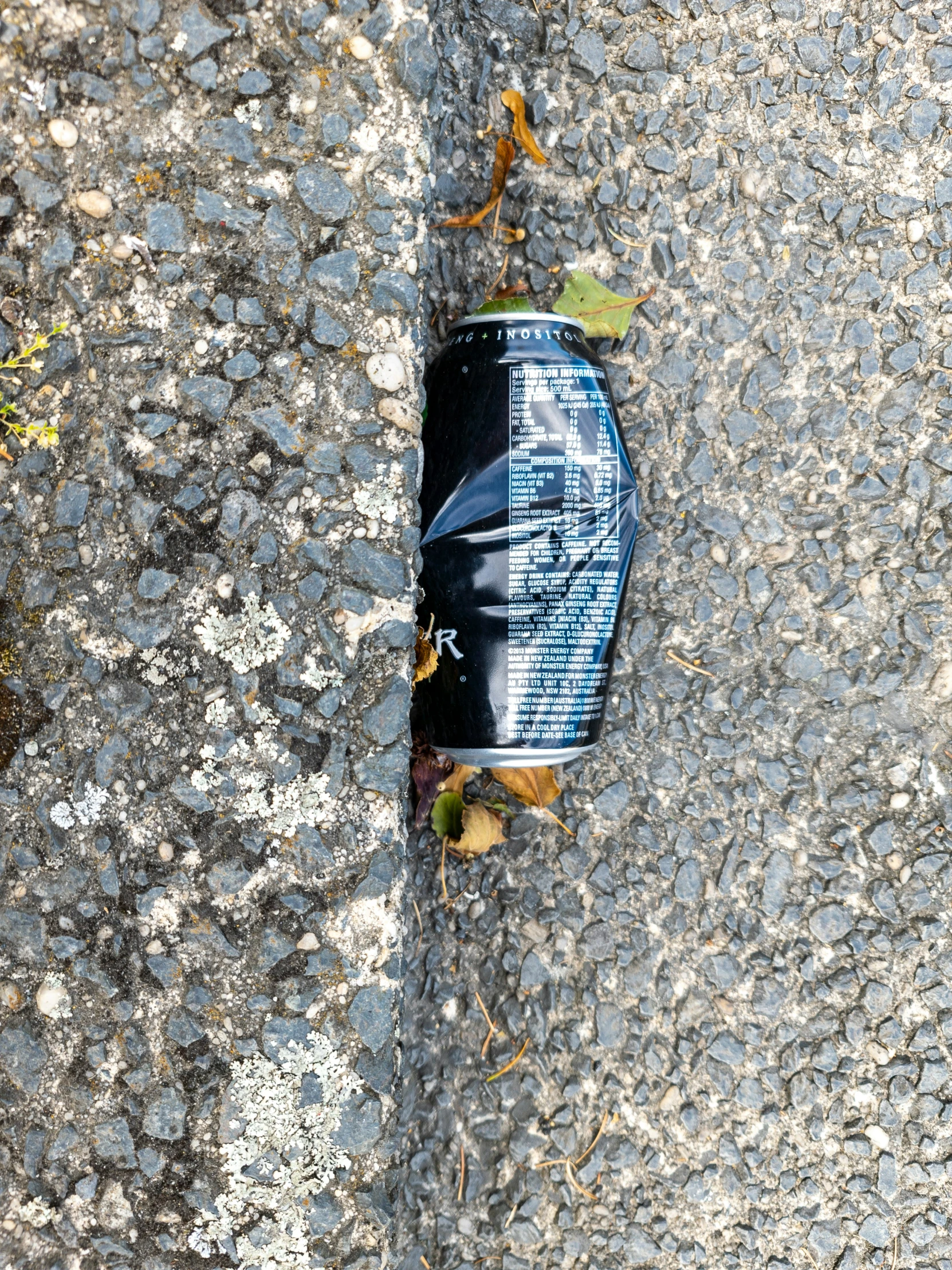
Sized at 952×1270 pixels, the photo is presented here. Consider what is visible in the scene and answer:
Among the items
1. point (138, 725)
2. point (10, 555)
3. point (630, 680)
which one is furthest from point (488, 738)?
point (10, 555)

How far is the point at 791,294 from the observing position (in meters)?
1.36

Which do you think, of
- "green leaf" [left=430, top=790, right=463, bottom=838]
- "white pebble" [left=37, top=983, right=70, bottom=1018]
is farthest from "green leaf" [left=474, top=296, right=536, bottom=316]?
"white pebble" [left=37, top=983, right=70, bottom=1018]

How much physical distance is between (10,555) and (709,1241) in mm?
1429

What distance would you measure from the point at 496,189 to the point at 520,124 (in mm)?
95

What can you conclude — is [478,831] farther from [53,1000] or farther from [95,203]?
[95,203]

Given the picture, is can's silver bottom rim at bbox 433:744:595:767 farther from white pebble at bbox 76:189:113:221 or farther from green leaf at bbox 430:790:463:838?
white pebble at bbox 76:189:113:221

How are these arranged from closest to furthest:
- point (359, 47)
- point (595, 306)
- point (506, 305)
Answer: point (359, 47) → point (506, 305) → point (595, 306)

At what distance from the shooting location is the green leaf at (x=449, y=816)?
53.1 inches

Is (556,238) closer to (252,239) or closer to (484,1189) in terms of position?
(252,239)

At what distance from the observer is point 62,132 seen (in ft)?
3.59

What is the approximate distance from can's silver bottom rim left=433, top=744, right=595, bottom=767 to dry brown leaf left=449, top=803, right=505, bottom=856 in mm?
194

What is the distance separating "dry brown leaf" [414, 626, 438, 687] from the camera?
3.82ft

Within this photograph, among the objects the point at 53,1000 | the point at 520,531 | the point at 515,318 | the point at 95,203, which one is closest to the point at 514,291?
the point at 515,318

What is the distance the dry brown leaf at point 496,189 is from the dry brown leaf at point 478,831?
0.89m
